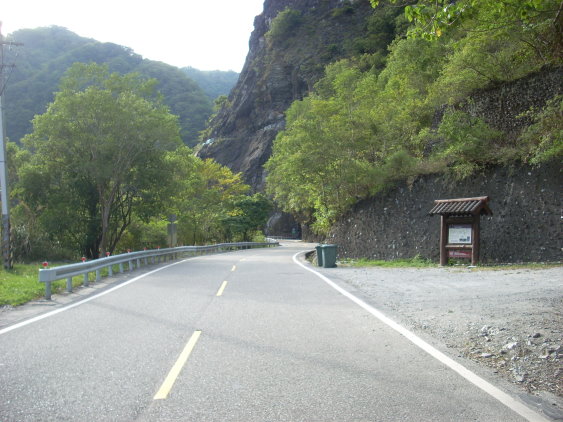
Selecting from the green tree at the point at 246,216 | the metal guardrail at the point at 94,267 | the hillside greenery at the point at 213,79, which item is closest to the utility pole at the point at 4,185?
the metal guardrail at the point at 94,267

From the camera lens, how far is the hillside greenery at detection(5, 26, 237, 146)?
222ft

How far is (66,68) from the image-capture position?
3263 inches

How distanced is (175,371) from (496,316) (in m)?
5.05

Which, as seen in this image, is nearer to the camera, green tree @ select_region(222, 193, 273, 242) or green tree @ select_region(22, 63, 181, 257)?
green tree @ select_region(22, 63, 181, 257)

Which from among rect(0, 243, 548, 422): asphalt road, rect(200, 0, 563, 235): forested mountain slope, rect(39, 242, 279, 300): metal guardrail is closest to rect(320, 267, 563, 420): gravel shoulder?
rect(0, 243, 548, 422): asphalt road

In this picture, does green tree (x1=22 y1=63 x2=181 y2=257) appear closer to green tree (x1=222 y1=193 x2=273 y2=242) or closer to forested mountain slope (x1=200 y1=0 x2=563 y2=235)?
forested mountain slope (x1=200 y1=0 x2=563 y2=235)

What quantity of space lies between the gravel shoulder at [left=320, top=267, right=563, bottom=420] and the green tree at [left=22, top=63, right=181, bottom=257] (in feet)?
61.8

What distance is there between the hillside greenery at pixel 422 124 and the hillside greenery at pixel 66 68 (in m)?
49.4

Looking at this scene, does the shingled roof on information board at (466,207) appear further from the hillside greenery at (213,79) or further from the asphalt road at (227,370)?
the hillside greenery at (213,79)

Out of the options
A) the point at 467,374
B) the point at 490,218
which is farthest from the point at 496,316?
the point at 490,218

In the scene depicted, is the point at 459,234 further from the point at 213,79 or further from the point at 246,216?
the point at 213,79

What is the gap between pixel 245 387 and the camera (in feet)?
13.9

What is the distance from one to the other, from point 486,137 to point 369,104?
11.9 m

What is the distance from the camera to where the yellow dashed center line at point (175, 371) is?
4070mm
